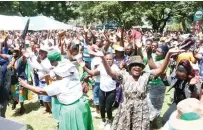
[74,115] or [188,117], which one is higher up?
[188,117]

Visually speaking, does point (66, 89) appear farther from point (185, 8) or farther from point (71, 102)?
point (185, 8)

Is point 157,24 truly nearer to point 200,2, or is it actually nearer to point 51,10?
point 200,2

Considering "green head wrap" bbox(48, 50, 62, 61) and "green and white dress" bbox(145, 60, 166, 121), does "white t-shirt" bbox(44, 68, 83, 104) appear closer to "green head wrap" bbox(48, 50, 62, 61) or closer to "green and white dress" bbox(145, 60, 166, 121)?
"green head wrap" bbox(48, 50, 62, 61)

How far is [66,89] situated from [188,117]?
2.33 meters

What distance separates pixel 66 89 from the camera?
4.16 metres

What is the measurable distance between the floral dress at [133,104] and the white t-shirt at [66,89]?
0.61 m

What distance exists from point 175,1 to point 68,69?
37213 millimetres

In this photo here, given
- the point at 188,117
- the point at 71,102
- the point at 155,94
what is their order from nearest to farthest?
the point at 188,117 → the point at 71,102 → the point at 155,94

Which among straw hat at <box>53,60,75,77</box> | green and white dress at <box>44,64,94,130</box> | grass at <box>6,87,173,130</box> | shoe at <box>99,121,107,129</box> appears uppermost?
straw hat at <box>53,60,75,77</box>

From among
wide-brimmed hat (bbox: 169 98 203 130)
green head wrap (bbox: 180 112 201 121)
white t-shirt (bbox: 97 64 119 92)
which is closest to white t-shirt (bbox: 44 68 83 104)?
white t-shirt (bbox: 97 64 119 92)

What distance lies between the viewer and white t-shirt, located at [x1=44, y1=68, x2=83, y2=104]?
408 centimetres

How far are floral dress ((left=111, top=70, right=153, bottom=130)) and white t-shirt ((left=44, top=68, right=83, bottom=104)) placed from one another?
0.61 metres

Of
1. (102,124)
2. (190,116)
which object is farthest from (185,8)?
(190,116)

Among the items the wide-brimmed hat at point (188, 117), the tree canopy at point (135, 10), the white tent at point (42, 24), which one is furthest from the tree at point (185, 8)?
the wide-brimmed hat at point (188, 117)
